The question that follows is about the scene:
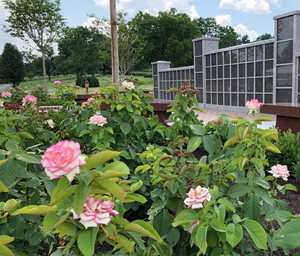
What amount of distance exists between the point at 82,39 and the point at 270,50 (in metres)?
32.5

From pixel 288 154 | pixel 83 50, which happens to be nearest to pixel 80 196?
pixel 288 154

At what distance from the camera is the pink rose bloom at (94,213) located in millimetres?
779

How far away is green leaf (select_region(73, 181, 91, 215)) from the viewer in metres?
0.76

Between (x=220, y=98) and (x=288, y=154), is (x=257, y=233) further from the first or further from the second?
(x=220, y=98)

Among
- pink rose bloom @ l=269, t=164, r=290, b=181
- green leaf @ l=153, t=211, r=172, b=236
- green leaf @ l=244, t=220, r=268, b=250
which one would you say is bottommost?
green leaf @ l=153, t=211, r=172, b=236

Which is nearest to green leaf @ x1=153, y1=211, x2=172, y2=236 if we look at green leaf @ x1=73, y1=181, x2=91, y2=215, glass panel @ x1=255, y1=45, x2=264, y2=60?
green leaf @ x1=73, y1=181, x2=91, y2=215

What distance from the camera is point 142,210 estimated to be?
8.22ft

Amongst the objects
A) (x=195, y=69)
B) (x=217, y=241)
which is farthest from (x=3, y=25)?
(x=217, y=241)

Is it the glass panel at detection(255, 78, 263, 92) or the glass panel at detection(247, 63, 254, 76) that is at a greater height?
the glass panel at detection(247, 63, 254, 76)

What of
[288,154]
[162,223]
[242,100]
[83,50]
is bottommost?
[288,154]

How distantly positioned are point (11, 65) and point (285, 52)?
106 ft

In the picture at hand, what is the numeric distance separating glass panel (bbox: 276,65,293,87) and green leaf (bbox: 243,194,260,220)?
→ 918cm

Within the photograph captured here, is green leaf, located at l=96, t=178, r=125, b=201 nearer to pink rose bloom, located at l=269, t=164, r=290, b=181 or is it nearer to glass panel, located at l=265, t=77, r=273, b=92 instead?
pink rose bloom, located at l=269, t=164, r=290, b=181

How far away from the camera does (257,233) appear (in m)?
1.12
